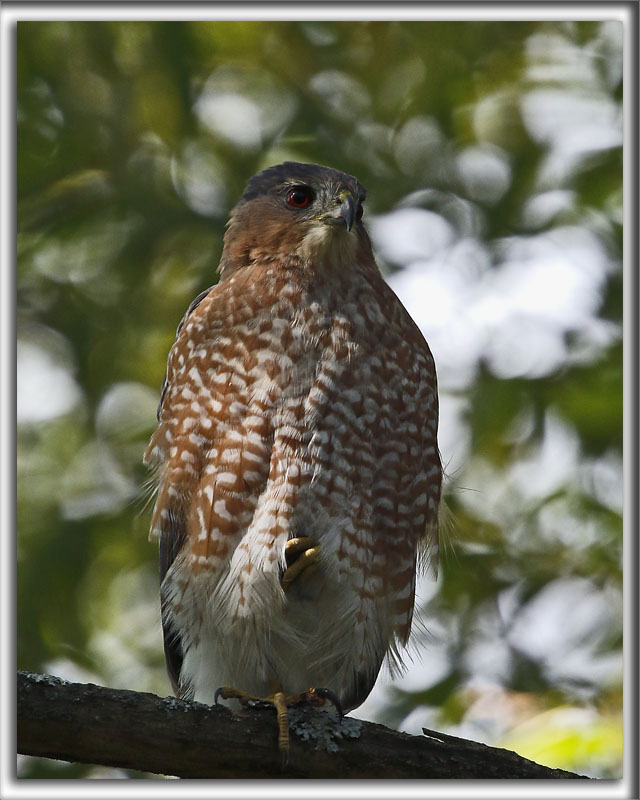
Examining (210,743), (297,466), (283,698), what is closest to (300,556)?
(297,466)

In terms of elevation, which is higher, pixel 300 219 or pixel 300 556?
pixel 300 219

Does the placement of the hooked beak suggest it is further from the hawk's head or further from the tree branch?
the tree branch

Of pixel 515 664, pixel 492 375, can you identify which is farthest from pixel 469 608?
pixel 492 375

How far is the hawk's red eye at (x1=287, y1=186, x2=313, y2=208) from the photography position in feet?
15.1

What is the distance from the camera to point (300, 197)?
4.61 m

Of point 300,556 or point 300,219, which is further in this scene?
point 300,219

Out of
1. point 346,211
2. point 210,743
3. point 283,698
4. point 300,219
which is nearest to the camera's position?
point 210,743

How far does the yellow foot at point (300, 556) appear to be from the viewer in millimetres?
4023

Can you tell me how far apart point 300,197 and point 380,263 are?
42.9 inches

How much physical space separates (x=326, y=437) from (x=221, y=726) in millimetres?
1143

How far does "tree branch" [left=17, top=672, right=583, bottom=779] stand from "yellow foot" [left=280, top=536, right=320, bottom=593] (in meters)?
0.51

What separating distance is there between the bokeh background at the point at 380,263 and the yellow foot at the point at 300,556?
1298 mm

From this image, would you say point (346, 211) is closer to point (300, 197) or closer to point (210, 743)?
point (300, 197)

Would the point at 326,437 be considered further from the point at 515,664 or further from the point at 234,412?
the point at 515,664
